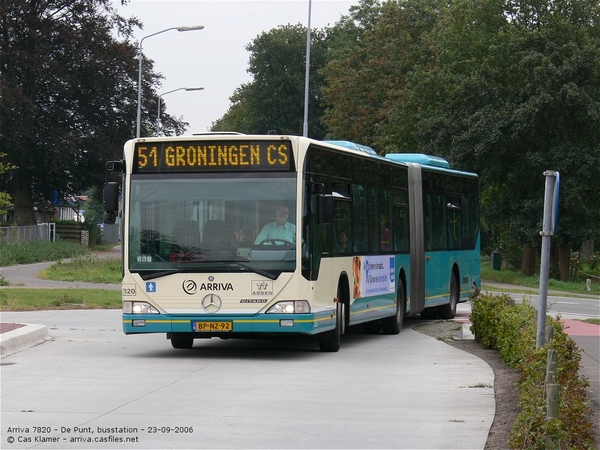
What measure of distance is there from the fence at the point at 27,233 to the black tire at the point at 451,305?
34.0 meters

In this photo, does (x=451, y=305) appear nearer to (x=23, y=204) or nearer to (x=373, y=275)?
(x=373, y=275)

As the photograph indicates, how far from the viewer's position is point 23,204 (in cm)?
6450

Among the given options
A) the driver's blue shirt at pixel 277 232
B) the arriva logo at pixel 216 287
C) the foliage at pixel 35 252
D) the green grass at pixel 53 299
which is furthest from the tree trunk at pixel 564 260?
the arriva logo at pixel 216 287

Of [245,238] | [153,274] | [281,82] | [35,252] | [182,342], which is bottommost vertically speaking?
[182,342]

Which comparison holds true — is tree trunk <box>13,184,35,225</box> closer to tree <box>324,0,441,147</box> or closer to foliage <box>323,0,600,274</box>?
tree <box>324,0,441,147</box>

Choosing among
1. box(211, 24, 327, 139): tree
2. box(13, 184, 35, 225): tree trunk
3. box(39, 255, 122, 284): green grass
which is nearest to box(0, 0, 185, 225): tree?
box(13, 184, 35, 225): tree trunk

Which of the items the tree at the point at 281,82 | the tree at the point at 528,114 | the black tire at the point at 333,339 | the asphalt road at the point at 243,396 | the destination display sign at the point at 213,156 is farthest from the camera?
the tree at the point at 281,82

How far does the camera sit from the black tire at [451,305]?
2533 centimetres

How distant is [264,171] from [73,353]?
3758 millimetres

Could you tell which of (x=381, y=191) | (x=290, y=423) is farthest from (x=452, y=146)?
(x=290, y=423)

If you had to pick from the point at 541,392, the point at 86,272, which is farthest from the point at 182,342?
the point at 86,272

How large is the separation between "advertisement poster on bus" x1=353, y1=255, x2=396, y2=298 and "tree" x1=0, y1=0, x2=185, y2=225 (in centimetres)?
3942

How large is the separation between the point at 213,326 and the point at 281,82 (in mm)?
76570

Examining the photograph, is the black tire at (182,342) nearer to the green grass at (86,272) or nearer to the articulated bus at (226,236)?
the articulated bus at (226,236)
